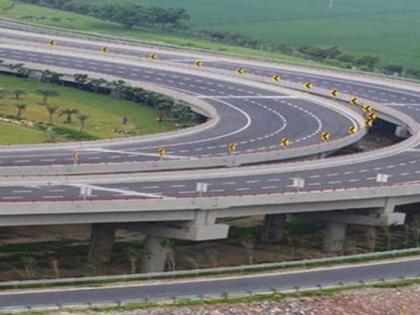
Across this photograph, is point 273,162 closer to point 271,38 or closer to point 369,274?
point 369,274

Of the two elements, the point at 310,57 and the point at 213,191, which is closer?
the point at 213,191

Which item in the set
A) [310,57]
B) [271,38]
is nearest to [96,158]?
[310,57]

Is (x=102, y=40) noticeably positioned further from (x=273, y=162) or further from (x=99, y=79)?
(x=273, y=162)

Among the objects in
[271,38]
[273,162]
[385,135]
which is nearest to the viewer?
[273,162]

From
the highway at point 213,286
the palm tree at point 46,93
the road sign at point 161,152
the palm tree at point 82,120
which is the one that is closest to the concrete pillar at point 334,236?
the highway at point 213,286

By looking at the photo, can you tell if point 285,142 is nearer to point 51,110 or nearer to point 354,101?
point 51,110

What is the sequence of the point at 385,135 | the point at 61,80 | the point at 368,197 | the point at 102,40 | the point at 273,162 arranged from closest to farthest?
the point at 368,197 < the point at 273,162 < the point at 385,135 < the point at 61,80 < the point at 102,40

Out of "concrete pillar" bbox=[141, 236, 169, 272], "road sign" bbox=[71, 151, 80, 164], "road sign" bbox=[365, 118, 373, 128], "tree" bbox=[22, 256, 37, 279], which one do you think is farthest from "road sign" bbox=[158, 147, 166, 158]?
"road sign" bbox=[365, 118, 373, 128]
